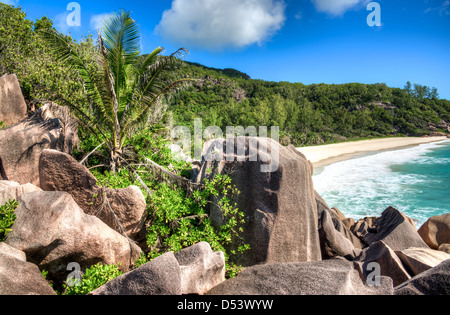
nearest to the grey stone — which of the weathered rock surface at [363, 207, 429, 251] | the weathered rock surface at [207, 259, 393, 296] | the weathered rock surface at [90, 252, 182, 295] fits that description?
the weathered rock surface at [90, 252, 182, 295]

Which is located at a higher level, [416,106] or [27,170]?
[416,106]

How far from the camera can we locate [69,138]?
7215mm

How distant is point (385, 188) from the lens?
18.5 metres

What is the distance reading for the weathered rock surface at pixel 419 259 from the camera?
16.1 feet

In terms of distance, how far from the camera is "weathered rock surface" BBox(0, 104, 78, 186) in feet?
19.1

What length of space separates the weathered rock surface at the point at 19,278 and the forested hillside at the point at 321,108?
34022 mm

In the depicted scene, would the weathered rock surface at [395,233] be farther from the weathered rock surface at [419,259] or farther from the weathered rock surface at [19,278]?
the weathered rock surface at [19,278]

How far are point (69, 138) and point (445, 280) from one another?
27.2 feet

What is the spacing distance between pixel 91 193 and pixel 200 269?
9.03 ft

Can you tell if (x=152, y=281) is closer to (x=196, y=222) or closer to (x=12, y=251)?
(x=12, y=251)

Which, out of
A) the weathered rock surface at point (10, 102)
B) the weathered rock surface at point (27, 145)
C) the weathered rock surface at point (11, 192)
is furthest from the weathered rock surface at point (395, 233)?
the weathered rock surface at point (10, 102)

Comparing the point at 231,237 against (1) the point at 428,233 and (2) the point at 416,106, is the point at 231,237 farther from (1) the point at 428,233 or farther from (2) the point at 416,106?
(2) the point at 416,106

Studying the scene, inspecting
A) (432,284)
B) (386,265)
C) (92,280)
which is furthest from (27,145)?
(386,265)
